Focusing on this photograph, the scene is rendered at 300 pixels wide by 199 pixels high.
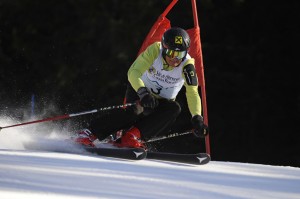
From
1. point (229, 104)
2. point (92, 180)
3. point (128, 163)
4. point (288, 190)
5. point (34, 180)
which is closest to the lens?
point (34, 180)

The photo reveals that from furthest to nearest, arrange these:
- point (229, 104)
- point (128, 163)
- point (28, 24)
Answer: point (28, 24), point (229, 104), point (128, 163)

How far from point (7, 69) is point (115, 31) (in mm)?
2532

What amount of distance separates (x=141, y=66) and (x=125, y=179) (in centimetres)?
172

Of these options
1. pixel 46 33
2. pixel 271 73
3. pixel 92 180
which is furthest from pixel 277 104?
pixel 92 180

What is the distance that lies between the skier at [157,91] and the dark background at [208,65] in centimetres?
792

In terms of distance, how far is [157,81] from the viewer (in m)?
5.23

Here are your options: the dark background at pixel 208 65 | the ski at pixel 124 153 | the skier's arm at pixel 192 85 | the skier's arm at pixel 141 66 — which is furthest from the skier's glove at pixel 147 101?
the dark background at pixel 208 65

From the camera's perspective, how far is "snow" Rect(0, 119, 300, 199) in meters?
2.95

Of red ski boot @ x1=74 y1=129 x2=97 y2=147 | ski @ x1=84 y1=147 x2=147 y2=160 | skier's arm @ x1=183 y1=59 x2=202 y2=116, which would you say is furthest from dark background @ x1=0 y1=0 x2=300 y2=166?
ski @ x1=84 y1=147 x2=147 y2=160

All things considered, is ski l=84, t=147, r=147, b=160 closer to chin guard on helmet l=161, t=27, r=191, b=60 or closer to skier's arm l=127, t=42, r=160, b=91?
skier's arm l=127, t=42, r=160, b=91

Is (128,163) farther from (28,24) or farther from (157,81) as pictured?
(28,24)

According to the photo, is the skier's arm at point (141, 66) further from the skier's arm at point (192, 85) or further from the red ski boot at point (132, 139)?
the red ski boot at point (132, 139)

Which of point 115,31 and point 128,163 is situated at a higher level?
point 115,31

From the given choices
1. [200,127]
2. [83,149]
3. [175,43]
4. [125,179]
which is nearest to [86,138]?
[83,149]
